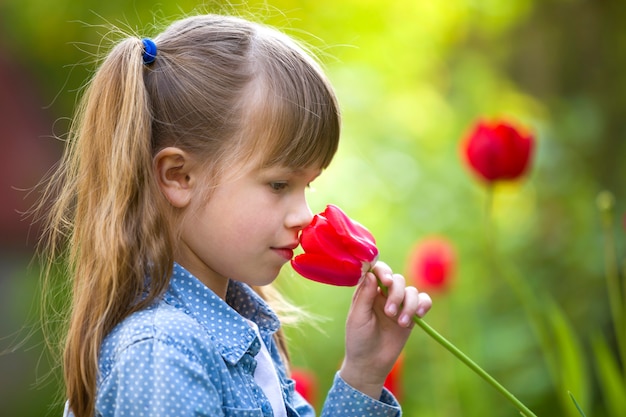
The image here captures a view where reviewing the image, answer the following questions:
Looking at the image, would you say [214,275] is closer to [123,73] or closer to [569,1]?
[123,73]

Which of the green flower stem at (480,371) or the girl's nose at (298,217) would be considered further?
the girl's nose at (298,217)

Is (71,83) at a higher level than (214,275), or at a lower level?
lower

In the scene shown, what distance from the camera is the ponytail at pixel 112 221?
1114 mm

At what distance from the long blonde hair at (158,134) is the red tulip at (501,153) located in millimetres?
685

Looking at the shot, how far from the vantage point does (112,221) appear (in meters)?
1.16

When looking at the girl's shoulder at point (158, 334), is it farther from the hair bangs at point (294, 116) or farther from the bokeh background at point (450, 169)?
the bokeh background at point (450, 169)

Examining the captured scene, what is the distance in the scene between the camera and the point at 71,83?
446 cm

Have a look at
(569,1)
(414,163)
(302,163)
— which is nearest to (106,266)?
(302,163)

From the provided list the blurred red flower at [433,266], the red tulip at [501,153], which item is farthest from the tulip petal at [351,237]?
the blurred red flower at [433,266]

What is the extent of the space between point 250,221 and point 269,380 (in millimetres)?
243

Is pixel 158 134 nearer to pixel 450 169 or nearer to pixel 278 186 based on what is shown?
pixel 278 186

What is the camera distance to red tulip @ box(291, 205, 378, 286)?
1.09m

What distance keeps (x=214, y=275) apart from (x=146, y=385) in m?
0.27

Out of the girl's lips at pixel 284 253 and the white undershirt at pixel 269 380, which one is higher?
the girl's lips at pixel 284 253
